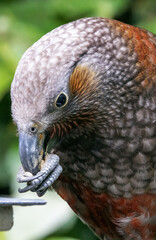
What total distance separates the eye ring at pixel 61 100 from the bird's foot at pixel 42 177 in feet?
0.56

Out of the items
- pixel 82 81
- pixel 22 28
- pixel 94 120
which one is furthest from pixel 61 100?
pixel 22 28

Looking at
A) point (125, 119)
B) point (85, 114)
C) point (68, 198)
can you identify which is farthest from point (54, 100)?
point (68, 198)

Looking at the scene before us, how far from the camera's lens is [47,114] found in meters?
1.67

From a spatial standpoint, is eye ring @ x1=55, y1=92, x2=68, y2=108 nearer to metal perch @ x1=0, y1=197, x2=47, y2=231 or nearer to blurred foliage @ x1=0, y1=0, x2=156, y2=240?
metal perch @ x1=0, y1=197, x2=47, y2=231

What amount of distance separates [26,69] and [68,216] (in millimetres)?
1219

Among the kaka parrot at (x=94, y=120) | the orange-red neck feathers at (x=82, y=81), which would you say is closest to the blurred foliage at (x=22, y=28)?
the kaka parrot at (x=94, y=120)

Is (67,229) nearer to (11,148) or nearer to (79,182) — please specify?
(11,148)

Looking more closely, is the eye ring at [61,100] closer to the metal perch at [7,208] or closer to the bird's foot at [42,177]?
the bird's foot at [42,177]

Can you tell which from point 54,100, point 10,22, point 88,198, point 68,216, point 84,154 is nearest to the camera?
point 54,100

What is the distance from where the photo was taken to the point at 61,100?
5.50ft

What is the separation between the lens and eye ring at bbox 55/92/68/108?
1660 mm

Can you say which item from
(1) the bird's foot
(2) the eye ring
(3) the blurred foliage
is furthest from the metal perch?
(3) the blurred foliage

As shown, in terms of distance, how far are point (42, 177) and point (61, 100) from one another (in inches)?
9.2

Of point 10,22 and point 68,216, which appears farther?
point 10,22
